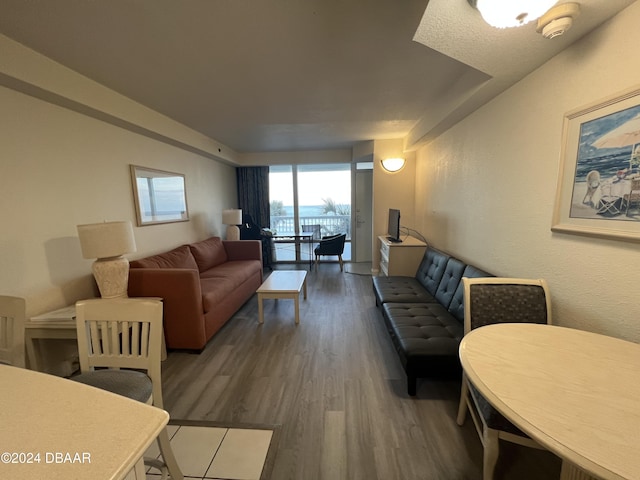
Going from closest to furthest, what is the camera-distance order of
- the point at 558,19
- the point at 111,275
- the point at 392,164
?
the point at 558,19 < the point at 111,275 < the point at 392,164

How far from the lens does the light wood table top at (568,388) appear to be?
622mm

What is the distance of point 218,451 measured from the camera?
1.44 metres

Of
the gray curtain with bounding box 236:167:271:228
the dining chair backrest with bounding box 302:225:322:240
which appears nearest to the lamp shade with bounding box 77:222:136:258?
the gray curtain with bounding box 236:167:271:228

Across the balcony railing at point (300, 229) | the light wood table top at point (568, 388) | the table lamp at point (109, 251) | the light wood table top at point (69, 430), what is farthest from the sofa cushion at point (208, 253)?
the light wood table top at point (568, 388)

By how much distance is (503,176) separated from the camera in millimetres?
2029

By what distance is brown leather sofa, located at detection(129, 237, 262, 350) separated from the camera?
2.31m

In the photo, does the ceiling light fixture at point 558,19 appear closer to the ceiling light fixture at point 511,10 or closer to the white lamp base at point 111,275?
the ceiling light fixture at point 511,10

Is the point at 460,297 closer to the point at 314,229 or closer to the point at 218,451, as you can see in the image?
the point at 218,451

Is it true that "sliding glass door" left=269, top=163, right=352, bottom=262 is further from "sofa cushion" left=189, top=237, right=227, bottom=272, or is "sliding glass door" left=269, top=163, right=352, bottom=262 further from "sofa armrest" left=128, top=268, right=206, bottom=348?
"sofa armrest" left=128, top=268, right=206, bottom=348

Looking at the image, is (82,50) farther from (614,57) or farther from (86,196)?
(614,57)

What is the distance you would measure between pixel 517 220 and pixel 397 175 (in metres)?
2.80

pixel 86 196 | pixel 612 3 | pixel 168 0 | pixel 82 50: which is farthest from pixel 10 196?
pixel 612 3

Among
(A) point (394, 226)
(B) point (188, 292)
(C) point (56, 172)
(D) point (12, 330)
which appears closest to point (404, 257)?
(A) point (394, 226)

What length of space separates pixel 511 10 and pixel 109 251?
2795mm
